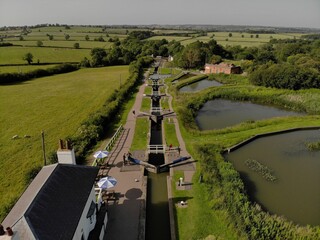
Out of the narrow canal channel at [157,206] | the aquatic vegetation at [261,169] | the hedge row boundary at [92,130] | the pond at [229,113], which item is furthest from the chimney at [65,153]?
the pond at [229,113]

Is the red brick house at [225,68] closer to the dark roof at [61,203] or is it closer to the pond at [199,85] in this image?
the pond at [199,85]

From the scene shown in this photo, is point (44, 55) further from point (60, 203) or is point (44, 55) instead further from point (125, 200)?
point (60, 203)

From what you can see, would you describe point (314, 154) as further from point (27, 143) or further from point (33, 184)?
point (27, 143)

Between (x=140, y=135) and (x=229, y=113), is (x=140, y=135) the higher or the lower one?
the higher one

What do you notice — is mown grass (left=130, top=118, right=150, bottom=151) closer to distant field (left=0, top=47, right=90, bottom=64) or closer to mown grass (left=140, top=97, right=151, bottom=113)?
mown grass (left=140, top=97, right=151, bottom=113)

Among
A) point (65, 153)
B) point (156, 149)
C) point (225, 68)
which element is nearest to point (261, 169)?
point (156, 149)
